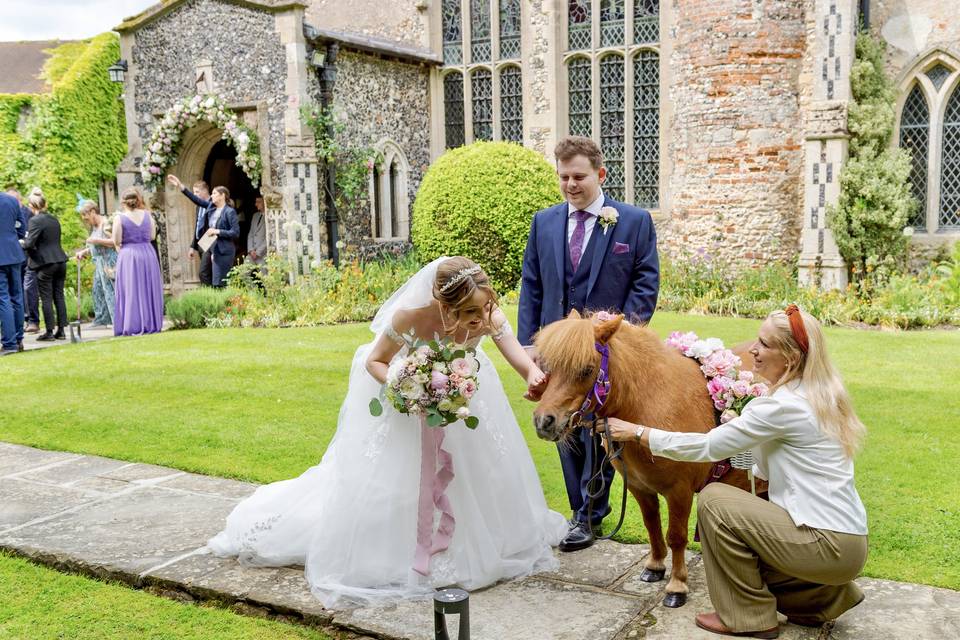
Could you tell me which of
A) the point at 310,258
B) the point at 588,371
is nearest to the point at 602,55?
the point at 310,258

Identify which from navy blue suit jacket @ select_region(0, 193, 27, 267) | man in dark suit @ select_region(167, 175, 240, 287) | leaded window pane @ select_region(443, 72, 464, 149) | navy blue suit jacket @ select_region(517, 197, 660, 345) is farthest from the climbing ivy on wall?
navy blue suit jacket @ select_region(517, 197, 660, 345)

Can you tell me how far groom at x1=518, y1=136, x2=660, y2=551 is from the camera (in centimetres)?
475

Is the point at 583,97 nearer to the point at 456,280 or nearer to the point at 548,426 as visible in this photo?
the point at 456,280

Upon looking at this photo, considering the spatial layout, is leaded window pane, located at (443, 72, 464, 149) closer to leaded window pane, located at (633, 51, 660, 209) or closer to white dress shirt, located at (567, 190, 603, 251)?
leaded window pane, located at (633, 51, 660, 209)

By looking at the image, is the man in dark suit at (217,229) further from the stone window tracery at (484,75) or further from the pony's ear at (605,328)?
the pony's ear at (605,328)

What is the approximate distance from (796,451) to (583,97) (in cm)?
1414

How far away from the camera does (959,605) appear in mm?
4008

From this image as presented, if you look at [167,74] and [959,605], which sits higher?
[167,74]

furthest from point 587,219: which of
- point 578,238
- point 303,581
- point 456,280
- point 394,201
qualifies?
point 394,201

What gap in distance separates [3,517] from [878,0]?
14.3 metres

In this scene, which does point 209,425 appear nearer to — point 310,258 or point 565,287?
point 565,287

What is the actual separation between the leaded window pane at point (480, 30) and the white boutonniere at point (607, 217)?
13.6m

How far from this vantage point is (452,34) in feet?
58.5

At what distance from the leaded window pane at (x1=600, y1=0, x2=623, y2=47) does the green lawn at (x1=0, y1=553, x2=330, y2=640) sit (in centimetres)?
1420
